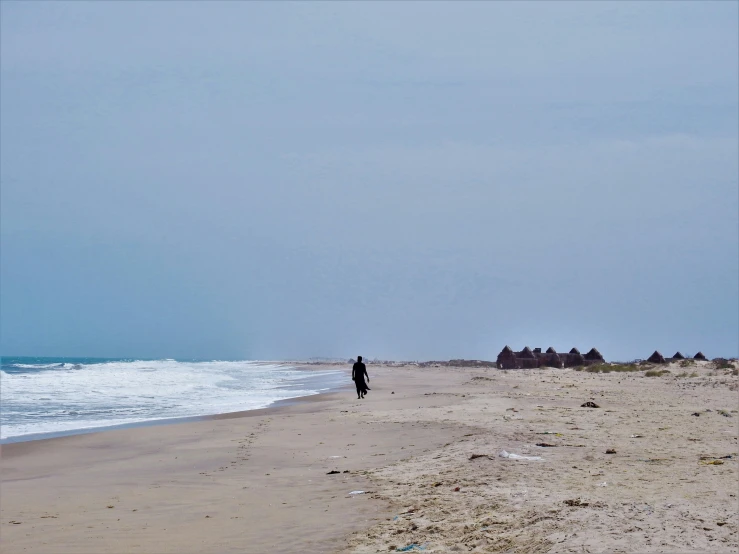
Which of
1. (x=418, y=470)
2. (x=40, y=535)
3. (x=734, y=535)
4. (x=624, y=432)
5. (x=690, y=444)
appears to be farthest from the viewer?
(x=624, y=432)

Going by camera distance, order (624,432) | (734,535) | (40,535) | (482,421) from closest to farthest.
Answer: (734,535), (40,535), (624,432), (482,421)

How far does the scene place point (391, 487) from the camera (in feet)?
28.6

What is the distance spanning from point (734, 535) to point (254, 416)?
1447 cm

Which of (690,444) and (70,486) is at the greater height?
(690,444)

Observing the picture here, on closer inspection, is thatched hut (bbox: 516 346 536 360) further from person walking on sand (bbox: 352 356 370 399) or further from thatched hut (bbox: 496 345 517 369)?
person walking on sand (bbox: 352 356 370 399)

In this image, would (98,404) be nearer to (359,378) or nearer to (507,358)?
(359,378)

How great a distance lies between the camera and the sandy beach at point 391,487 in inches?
252

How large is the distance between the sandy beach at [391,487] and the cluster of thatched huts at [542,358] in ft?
128

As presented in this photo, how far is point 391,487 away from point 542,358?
48.0 meters

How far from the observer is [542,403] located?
18969 mm

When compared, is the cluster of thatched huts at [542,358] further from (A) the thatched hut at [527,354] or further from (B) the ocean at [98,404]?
(B) the ocean at [98,404]

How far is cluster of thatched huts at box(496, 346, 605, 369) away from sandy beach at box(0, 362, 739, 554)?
3910 centimetres

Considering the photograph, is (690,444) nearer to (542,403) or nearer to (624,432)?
(624,432)

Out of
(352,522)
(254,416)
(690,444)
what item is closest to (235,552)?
(352,522)
